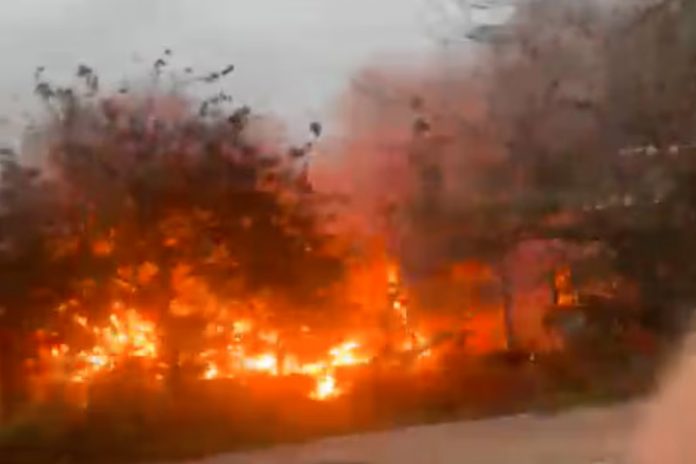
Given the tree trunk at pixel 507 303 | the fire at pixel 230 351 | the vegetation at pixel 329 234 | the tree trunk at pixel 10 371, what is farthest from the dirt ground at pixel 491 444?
the tree trunk at pixel 507 303

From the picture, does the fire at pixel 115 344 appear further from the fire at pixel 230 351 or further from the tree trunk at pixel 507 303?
the tree trunk at pixel 507 303

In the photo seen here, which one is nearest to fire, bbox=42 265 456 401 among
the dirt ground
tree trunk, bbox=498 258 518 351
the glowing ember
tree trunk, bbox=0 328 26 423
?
the glowing ember

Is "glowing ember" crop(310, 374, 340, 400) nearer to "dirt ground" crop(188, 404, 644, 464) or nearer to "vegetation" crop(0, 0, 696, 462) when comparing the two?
"vegetation" crop(0, 0, 696, 462)

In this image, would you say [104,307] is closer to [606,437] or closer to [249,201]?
[249,201]

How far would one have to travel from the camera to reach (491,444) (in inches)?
611

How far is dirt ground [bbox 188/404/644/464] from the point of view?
13.9 m

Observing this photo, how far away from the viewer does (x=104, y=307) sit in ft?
63.1

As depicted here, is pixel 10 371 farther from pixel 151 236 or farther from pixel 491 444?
pixel 491 444

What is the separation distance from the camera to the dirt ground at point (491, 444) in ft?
45.5

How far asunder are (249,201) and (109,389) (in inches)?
144

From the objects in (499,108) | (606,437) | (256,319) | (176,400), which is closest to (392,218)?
(499,108)

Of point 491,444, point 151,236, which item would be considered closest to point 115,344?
point 151,236

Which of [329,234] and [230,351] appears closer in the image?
[230,351]

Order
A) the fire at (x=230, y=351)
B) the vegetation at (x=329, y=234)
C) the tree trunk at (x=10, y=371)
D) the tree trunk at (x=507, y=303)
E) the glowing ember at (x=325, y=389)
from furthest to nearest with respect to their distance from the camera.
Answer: the tree trunk at (x=507, y=303) → the glowing ember at (x=325, y=389) → the fire at (x=230, y=351) → the tree trunk at (x=10, y=371) → the vegetation at (x=329, y=234)
